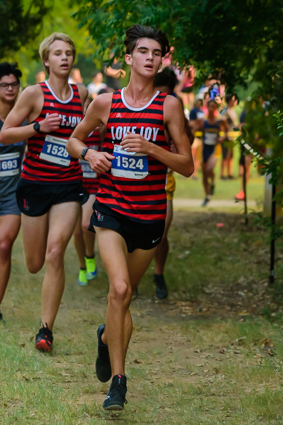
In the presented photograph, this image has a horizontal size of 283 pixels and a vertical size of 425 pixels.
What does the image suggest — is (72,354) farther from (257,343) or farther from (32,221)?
(257,343)

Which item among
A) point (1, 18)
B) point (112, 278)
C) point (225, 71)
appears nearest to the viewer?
point (112, 278)

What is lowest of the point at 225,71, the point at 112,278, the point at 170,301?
the point at 170,301

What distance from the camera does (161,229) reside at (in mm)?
4402

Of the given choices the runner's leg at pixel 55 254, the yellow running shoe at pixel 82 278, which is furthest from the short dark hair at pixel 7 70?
the yellow running shoe at pixel 82 278

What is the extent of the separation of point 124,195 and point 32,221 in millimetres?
1445

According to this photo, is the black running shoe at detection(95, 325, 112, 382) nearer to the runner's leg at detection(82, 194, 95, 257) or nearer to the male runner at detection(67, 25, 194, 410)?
the male runner at detection(67, 25, 194, 410)

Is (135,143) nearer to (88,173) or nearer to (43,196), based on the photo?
(43,196)

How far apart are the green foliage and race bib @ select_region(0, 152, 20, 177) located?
5.80 m

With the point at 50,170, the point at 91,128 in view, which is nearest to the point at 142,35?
the point at 91,128

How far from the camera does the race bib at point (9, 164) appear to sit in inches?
233

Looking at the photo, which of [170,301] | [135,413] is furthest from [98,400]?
[170,301]

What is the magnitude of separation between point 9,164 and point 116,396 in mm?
2771

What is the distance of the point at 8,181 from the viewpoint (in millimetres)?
5988

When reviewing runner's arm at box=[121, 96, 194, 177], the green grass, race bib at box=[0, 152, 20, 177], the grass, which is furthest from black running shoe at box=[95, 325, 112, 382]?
the green grass
